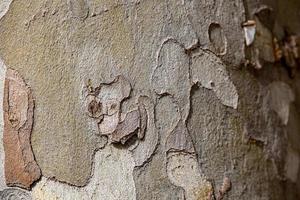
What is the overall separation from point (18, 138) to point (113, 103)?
119mm

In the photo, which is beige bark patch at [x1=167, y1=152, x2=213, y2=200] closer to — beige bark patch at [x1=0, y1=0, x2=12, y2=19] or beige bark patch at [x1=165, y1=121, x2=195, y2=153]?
→ beige bark patch at [x1=165, y1=121, x2=195, y2=153]

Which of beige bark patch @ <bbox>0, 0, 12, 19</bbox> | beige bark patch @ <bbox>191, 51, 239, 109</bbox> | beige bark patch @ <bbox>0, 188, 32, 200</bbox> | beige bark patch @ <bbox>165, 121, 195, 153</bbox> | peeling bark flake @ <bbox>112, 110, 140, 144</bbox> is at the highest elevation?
beige bark patch @ <bbox>0, 0, 12, 19</bbox>

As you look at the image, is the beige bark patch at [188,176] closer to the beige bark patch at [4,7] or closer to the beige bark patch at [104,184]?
the beige bark patch at [104,184]

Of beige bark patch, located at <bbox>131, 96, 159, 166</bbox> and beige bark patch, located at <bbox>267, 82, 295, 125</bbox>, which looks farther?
beige bark patch, located at <bbox>267, 82, 295, 125</bbox>

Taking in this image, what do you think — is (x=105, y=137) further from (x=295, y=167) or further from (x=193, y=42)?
(x=295, y=167)

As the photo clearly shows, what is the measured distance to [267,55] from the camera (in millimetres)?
1055

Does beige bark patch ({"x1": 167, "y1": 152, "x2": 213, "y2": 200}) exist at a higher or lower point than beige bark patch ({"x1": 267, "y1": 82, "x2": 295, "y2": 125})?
lower

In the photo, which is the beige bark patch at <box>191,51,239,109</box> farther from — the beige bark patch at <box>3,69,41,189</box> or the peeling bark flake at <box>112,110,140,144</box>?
the beige bark patch at <box>3,69,41,189</box>

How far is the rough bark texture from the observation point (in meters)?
0.81

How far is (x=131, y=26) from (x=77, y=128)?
14 cm

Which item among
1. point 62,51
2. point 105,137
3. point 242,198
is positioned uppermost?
point 62,51

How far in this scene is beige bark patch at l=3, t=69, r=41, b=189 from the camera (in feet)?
2.64

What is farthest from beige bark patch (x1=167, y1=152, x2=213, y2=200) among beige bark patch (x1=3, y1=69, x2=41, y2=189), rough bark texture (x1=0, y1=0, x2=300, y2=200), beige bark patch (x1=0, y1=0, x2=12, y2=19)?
beige bark patch (x1=0, y1=0, x2=12, y2=19)

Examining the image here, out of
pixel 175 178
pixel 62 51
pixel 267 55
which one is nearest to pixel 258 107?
pixel 267 55
